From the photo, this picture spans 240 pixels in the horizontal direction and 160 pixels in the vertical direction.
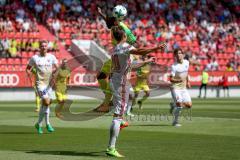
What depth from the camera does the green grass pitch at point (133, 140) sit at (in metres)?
12.9

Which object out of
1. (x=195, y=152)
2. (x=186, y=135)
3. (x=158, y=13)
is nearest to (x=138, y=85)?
(x=186, y=135)

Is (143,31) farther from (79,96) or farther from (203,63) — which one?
(79,96)

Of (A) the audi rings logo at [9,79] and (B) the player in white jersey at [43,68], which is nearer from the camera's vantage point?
(B) the player in white jersey at [43,68]

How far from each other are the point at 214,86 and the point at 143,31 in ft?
22.9

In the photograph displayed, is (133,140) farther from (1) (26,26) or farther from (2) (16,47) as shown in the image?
(1) (26,26)

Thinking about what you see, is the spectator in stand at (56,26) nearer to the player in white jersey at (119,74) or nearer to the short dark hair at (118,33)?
the player in white jersey at (119,74)

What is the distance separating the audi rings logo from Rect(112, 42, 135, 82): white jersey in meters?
31.0

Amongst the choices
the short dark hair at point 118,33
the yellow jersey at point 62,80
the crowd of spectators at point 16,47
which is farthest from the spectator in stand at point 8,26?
the short dark hair at point 118,33

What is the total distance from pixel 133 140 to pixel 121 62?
132 inches

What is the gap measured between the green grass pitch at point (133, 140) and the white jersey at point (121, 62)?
1.47m

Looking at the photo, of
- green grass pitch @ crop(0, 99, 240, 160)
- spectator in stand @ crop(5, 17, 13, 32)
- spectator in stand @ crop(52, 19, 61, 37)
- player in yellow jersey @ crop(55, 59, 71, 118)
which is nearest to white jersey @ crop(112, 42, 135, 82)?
green grass pitch @ crop(0, 99, 240, 160)

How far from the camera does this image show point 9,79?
43812mm

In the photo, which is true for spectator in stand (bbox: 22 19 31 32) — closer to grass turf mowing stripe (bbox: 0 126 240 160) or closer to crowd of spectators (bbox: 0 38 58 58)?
crowd of spectators (bbox: 0 38 58 58)

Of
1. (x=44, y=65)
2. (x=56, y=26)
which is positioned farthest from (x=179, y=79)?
(x=56, y=26)
